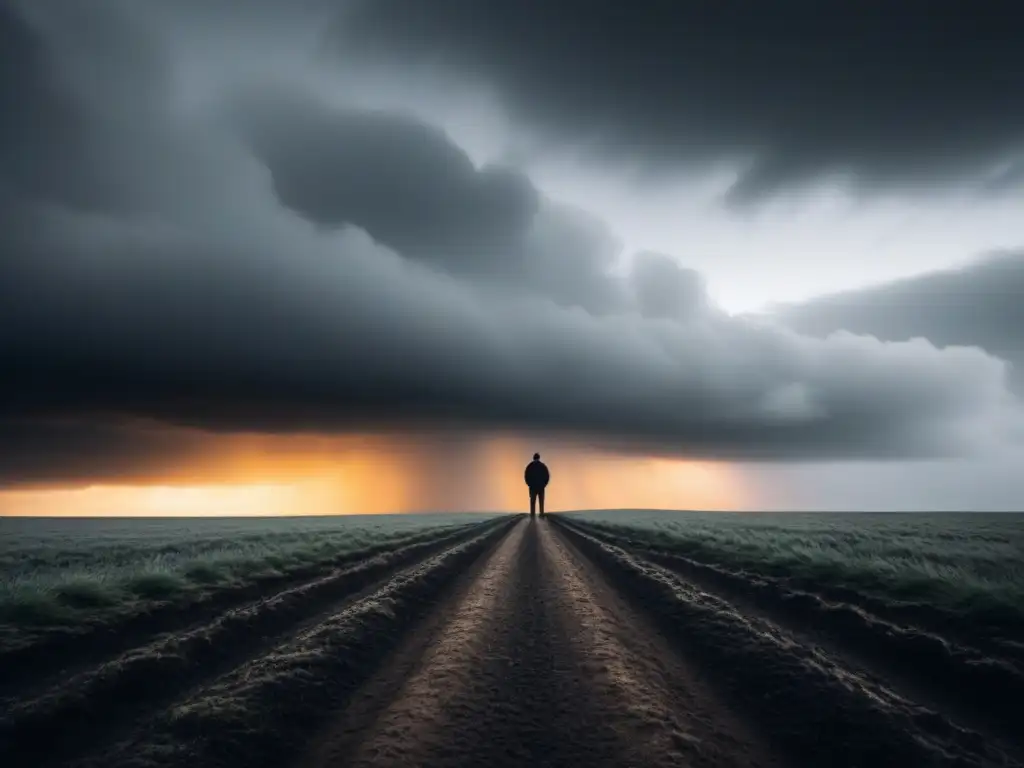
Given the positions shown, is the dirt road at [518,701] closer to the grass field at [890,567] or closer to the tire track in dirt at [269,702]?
the tire track in dirt at [269,702]

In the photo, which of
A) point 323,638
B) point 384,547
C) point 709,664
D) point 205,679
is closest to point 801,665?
point 709,664

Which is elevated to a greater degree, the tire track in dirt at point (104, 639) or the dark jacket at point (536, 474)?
the dark jacket at point (536, 474)

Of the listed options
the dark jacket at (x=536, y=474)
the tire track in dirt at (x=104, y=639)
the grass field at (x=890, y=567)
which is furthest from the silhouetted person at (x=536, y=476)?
the tire track in dirt at (x=104, y=639)

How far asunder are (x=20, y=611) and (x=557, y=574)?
10.7 metres

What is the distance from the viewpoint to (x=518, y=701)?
6066mm

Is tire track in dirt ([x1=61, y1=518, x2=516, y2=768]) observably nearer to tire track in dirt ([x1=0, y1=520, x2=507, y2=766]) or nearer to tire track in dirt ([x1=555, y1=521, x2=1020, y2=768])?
tire track in dirt ([x1=0, y1=520, x2=507, y2=766])

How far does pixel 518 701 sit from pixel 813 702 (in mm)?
3393

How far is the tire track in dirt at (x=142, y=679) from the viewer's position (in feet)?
17.6

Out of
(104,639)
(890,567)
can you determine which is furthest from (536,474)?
(104,639)

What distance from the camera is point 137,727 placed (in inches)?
221

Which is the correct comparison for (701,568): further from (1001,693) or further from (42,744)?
(42,744)

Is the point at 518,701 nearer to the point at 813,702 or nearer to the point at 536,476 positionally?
the point at 813,702

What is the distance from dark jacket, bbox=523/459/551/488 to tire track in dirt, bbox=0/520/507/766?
2788 cm

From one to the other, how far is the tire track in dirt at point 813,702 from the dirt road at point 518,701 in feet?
0.08
